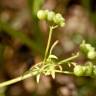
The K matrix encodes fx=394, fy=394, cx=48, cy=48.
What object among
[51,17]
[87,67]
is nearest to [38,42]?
[51,17]

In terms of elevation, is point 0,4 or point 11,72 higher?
point 0,4

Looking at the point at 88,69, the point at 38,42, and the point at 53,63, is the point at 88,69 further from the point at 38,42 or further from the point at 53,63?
the point at 38,42

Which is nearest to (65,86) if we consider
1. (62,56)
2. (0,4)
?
(62,56)

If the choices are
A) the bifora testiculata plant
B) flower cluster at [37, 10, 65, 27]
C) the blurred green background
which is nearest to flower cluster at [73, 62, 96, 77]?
the bifora testiculata plant

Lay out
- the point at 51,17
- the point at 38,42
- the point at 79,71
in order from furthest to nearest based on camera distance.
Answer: the point at 38,42 → the point at 51,17 → the point at 79,71

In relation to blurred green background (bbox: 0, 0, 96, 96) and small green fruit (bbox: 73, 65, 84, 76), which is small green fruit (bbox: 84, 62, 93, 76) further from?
blurred green background (bbox: 0, 0, 96, 96)

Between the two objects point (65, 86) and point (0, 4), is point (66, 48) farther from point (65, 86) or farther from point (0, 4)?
point (0, 4)

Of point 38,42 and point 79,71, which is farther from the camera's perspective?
point 38,42

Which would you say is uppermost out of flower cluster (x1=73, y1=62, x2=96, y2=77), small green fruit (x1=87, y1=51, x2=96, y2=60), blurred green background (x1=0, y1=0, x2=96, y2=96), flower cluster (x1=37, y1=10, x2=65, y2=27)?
blurred green background (x1=0, y1=0, x2=96, y2=96)
